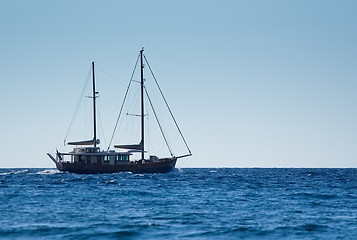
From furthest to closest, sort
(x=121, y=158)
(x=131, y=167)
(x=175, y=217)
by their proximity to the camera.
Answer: (x=121, y=158) < (x=131, y=167) < (x=175, y=217)

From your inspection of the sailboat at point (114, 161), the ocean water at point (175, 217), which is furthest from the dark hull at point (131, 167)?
the ocean water at point (175, 217)

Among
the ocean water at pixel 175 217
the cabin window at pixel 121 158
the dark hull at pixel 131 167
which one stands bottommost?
the ocean water at pixel 175 217

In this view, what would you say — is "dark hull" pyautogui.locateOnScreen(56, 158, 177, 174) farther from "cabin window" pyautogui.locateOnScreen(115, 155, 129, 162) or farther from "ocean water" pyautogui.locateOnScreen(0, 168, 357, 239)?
"ocean water" pyautogui.locateOnScreen(0, 168, 357, 239)

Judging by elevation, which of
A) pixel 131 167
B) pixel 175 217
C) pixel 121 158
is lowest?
pixel 175 217

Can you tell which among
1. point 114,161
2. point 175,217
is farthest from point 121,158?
point 175,217

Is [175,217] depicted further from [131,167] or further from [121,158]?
[121,158]

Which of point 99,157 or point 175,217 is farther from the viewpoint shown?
point 99,157

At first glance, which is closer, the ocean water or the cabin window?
the ocean water

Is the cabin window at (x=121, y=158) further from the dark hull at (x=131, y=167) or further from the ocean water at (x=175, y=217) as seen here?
the ocean water at (x=175, y=217)

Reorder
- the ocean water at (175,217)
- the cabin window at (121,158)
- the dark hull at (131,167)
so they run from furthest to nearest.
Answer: the cabin window at (121,158) → the dark hull at (131,167) → the ocean water at (175,217)

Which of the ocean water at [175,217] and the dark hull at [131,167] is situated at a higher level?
the dark hull at [131,167]

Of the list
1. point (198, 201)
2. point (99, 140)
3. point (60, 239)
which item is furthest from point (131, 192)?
point (99, 140)

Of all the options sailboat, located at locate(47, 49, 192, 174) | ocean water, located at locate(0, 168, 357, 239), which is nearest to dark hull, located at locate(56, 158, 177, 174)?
sailboat, located at locate(47, 49, 192, 174)

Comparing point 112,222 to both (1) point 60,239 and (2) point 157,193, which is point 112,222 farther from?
(2) point 157,193
